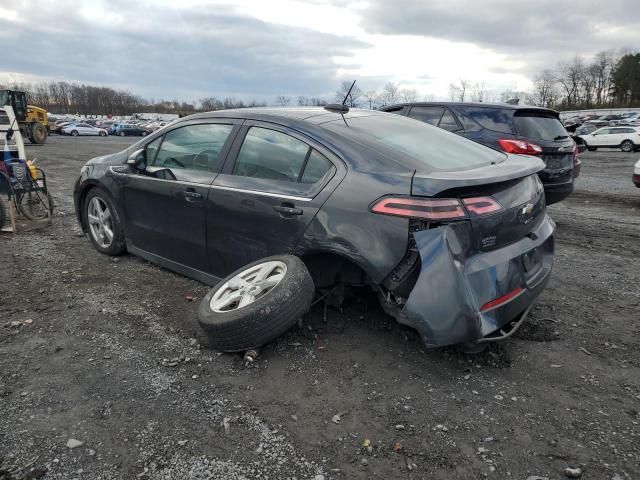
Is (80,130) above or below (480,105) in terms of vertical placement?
above

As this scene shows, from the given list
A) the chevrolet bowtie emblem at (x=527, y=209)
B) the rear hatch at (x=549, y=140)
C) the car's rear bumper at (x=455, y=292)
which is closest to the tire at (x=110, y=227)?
the car's rear bumper at (x=455, y=292)

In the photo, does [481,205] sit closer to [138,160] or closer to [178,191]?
[178,191]

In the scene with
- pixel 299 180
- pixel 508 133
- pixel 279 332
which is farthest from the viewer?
pixel 508 133

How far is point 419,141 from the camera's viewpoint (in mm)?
3473

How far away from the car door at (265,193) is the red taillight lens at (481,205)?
0.81 metres

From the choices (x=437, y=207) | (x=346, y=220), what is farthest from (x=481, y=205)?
(x=346, y=220)

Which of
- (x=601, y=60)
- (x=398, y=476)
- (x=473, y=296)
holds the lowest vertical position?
(x=398, y=476)

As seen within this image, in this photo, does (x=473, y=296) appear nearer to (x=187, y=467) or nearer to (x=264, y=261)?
(x=264, y=261)

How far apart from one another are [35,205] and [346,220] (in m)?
5.85

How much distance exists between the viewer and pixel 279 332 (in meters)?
3.04

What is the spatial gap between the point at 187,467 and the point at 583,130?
37679 millimetres

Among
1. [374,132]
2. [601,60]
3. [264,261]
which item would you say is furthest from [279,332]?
[601,60]

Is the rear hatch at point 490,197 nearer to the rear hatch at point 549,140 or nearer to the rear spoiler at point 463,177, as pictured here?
the rear spoiler at point 463,177

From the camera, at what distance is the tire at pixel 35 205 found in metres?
6.71
